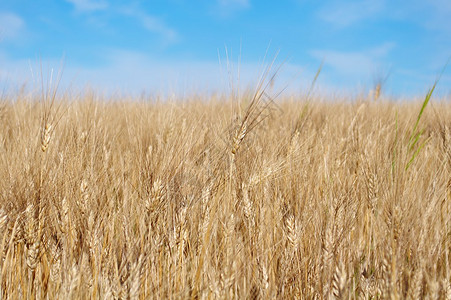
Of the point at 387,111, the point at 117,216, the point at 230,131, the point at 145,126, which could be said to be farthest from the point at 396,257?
the point at 387,111

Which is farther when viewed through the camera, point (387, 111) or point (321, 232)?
point (387, 111)

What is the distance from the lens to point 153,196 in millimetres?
1163

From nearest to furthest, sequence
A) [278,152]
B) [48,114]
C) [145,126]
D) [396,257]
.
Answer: [396,257], [48,114], [278,152], [145,126]

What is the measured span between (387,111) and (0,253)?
414cm

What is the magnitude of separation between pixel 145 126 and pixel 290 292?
1466 millimetres

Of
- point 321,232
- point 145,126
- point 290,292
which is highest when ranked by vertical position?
point 145,126

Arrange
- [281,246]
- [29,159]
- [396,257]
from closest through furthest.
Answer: [396,257]
[281,246]
[29,159]

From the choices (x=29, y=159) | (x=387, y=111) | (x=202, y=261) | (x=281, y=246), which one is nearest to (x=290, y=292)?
(x=281, y=246)

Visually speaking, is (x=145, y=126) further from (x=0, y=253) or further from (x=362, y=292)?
(x=362, y=292)

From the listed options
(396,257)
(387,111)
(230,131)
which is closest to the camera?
(396,257)

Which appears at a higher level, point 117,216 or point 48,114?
point 48,114

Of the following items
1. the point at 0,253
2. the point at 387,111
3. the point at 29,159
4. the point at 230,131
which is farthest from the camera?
the point at 387,111

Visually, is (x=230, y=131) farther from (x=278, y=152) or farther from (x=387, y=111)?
(x=387, y=111)

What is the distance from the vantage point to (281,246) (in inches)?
49.3
